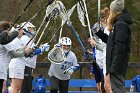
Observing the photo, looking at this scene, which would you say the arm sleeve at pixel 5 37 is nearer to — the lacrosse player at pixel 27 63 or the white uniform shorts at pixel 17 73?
the white uniform shorts at pixel 17 73

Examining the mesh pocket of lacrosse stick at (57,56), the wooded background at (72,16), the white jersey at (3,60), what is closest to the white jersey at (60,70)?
the mesh pocket of lacrosse stick at (57,56)

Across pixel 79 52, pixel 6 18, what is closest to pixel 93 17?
pixel 79 52

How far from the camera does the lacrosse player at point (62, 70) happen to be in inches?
501

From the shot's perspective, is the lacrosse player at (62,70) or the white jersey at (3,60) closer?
the white jersey at (3,60)

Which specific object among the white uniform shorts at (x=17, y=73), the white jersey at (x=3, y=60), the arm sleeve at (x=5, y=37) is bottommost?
the white uniform shorts at (x=17, y=73)

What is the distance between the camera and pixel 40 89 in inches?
607

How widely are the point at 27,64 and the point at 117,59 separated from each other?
4.10 metres

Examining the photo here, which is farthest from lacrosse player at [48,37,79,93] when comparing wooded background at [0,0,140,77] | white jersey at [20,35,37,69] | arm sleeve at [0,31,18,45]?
wooded background at [0,0,140,77]

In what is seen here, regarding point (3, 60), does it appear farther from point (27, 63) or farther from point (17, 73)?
point (27, 63)

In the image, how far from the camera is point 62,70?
12.8 metres

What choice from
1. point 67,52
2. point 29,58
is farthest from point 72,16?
point 29,58

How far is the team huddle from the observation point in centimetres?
884

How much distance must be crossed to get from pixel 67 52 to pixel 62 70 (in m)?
0.51

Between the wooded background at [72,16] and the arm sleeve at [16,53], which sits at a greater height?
the wooded background at [72,16]
